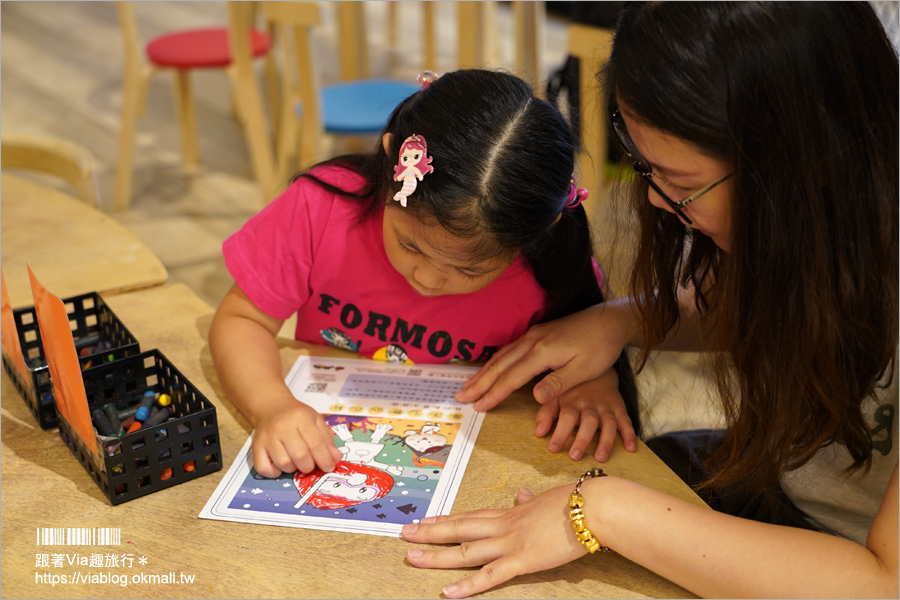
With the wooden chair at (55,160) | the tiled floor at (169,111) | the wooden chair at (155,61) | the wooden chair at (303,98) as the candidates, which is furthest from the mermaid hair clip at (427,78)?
the wooden chair at (155,61)

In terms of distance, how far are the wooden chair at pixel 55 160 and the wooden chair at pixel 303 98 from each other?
79cm

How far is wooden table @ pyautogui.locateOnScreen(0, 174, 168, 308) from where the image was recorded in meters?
1.24

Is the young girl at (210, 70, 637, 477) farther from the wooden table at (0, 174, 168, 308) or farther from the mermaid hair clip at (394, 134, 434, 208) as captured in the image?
the wooden table at (0, 174, 168, 308)

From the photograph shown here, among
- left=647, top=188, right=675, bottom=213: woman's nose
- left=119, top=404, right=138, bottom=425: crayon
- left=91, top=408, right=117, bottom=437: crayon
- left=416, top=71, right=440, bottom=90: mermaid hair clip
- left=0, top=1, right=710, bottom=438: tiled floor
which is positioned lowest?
left=0, top=1, right=710, bottom=438: tiled floor

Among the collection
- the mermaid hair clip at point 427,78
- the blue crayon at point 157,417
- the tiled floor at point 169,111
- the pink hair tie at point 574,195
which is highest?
the mermaid hair clip at point 427,78

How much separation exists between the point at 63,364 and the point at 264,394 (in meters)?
0.22

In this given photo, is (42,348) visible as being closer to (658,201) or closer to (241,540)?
(241,540)

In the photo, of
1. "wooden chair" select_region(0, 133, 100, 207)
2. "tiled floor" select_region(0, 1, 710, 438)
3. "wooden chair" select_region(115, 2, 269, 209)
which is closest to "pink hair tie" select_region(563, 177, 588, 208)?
"tiled floor" select_region(0, 1, 710, 438)

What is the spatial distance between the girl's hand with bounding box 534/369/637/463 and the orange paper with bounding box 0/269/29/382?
0.57m

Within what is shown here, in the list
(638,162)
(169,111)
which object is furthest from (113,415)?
(169,111)

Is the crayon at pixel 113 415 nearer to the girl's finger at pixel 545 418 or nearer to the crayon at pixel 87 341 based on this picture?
the crayon at pixel 87 341

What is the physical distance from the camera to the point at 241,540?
2.54 feet

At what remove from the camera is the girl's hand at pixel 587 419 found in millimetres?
905

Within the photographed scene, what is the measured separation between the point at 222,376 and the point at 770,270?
0.63 metres
